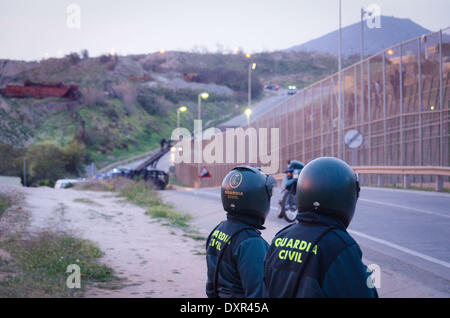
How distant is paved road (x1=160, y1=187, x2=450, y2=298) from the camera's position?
24.5 ft

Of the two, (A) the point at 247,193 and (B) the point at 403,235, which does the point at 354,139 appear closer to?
(B) the point at 403,235

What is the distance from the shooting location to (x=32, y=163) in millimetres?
57250

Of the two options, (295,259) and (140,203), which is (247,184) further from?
(140,203)

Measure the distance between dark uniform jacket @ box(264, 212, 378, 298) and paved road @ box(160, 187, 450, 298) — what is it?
4554 millimetres

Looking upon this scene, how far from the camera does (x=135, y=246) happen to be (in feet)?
38.5

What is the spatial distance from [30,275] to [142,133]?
84028 millimetres

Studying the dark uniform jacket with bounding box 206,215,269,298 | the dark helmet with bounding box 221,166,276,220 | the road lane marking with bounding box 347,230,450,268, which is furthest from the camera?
the road lane marking with bounding box 347,230,450,268

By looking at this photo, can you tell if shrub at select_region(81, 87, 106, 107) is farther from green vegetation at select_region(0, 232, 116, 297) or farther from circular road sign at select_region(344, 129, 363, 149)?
green vegetation at select_region(0, 232, 116, 297)

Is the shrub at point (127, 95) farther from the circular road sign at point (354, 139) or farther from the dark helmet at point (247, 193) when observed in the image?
the dark helmet at point (247, 193)

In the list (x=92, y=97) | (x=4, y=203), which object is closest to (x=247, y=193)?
(x=4, y=203)

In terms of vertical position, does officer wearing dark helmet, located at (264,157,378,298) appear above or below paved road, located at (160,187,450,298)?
above

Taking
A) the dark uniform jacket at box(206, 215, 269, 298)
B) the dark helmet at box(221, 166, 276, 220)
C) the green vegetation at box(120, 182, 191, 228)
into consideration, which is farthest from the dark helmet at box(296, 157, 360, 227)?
the green vegetation at box(120, 182, 191, 228)

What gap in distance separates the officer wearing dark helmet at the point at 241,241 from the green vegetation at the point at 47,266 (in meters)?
3.77
